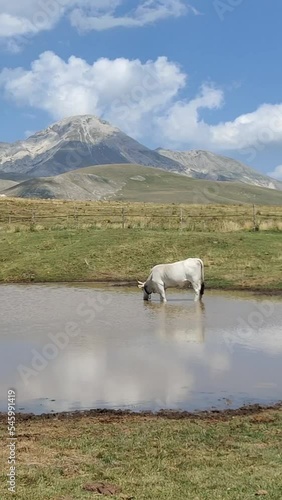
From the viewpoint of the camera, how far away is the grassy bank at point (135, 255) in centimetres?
2907

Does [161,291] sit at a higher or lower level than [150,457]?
higher

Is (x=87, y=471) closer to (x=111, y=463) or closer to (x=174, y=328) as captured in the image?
(x=111, y=463)

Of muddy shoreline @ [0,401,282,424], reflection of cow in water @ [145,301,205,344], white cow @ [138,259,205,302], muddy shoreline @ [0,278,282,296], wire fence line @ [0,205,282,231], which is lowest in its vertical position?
muddy shoreline @ [0,401,282,424]

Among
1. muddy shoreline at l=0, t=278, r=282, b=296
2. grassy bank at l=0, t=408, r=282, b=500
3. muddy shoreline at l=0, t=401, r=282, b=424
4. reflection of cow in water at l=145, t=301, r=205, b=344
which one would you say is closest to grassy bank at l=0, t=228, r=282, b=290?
muddy shoreline at l=0, t=278, r=282, b=296

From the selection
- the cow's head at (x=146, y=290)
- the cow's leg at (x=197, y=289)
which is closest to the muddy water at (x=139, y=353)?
the cow's leg at (x=197, y=289)

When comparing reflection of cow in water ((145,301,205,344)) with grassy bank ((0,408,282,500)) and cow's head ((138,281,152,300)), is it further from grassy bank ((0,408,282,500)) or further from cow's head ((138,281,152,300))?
grassy bank ((0,408,282,500))

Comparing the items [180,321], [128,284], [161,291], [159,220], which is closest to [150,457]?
[180,321]

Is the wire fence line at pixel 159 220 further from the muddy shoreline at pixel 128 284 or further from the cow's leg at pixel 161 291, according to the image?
the cow's leg at pixel 161 291

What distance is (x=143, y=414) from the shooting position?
9.70 meters

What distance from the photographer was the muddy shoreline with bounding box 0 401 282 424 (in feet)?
31.2

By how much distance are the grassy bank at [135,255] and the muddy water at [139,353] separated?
21.5 feet

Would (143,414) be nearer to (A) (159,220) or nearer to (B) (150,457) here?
(B) (150,457)

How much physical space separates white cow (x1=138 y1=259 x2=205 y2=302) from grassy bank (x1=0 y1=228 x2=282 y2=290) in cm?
378

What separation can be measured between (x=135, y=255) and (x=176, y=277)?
8.80 meters
